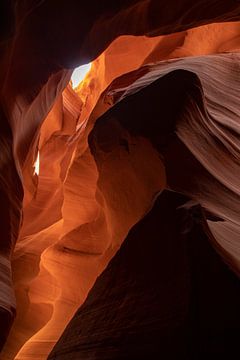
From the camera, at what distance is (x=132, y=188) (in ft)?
13.6

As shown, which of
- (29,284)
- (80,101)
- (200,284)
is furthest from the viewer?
(80,101)

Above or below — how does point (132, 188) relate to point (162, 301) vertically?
below

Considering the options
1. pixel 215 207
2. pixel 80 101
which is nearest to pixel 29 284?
pixel 80 101

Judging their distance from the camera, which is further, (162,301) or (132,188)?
(132,188)

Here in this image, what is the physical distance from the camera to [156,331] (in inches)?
84.6

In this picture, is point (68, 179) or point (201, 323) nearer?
point (201, 323)

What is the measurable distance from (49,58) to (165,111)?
4.47 ft

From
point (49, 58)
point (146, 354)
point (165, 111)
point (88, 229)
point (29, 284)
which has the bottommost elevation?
point (29, 284)

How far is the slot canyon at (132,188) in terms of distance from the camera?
224cm

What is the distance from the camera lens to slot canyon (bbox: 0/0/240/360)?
7.34ft

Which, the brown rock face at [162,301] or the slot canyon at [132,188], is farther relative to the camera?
the slot canyon at [132,188]

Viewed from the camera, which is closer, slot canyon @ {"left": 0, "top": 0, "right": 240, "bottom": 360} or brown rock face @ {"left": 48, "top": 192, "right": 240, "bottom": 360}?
brown rock face @ {"left": 48, "top": 192, "right": 240, "bottom": 360}

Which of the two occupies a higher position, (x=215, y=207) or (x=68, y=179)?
(x=215, y=207)

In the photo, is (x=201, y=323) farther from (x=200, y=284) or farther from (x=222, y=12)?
(x=222, y=12)
